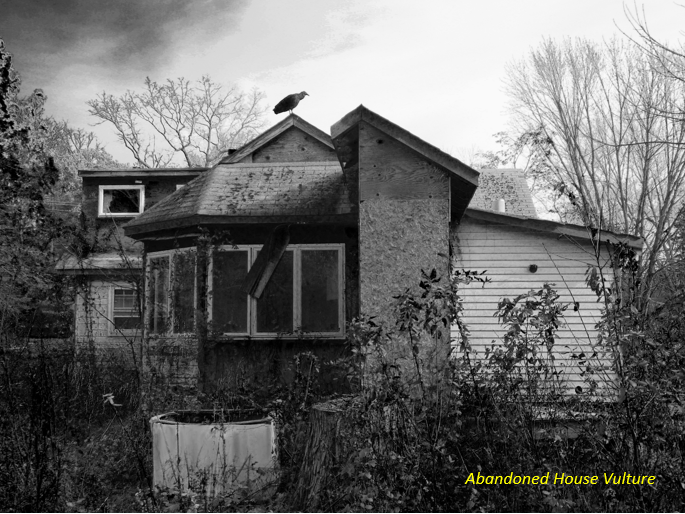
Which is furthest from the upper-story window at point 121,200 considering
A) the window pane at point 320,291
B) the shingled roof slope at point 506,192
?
the window pane at point 320,291

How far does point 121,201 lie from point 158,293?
36.6 ft

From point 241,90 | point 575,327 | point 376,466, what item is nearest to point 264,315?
point 575,327

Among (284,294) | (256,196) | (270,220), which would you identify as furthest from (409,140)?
(284,294)

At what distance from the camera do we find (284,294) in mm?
10062

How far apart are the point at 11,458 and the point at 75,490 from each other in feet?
1.98

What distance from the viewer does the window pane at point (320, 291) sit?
9969 mm

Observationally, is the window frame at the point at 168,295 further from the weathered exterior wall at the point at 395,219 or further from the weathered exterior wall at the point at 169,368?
the weathered exterior wall at the point at 395,219

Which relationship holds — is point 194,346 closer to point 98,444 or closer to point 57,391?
point 57,391

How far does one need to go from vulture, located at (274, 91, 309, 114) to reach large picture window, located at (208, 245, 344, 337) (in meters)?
3.66

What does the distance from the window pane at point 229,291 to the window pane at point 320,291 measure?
3.04ft

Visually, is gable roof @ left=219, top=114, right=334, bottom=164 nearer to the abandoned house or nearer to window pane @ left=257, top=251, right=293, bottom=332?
the abandoned house

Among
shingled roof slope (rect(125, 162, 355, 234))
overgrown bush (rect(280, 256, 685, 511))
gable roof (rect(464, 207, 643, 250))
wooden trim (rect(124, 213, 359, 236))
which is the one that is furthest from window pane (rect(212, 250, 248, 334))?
overgrown bush (rect(280, 256, 685, 511))

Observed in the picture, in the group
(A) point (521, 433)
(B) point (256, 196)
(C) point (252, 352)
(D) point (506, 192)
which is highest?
(D) point (506, 192)

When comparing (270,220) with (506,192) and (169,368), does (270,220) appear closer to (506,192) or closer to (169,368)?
(169,368)
